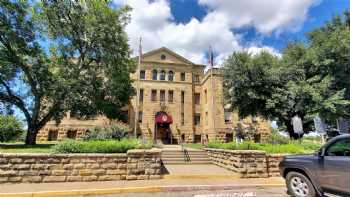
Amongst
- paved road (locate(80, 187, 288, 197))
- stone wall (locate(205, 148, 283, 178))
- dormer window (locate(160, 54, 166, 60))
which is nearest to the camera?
paved road (locate(80, 187, 288, 197))

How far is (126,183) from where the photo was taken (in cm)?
775

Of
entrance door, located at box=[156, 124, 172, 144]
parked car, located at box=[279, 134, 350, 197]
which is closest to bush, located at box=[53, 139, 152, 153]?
parked car, located at box=[279, 134, 350, 197]

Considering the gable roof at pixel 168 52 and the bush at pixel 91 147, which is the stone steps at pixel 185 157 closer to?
the bush at pixel 91 147

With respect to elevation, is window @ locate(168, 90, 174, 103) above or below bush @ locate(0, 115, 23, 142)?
above

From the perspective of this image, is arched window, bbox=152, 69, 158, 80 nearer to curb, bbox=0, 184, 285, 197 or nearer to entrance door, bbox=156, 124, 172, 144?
entrance door, bbox=156, 124, 172, 144

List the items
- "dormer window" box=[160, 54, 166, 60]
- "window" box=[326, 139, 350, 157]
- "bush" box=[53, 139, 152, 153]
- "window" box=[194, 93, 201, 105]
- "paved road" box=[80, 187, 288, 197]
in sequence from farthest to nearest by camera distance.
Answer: "window" box=[194, 93, 201, 105] → "dormer window" box=[160, 54, 166, 60] → "bush" box=[53, 139, 152, 153] → "paved road" box=[80, 187, 288, 197] → "window" box=[326, 139, 350, 157]

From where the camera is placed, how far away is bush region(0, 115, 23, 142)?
1666cm

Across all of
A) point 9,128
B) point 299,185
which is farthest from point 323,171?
point 9,128

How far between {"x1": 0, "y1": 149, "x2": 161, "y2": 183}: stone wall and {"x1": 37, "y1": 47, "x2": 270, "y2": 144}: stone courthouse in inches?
696

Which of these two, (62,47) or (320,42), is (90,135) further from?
(320,42)

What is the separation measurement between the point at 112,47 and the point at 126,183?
1241cm

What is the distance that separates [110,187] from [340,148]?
6.72 meters

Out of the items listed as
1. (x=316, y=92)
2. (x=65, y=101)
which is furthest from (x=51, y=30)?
(x=316, y=92)

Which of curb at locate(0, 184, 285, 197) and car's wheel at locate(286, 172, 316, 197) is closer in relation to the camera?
car's wheel at locate(286, 172, 316, 197)
